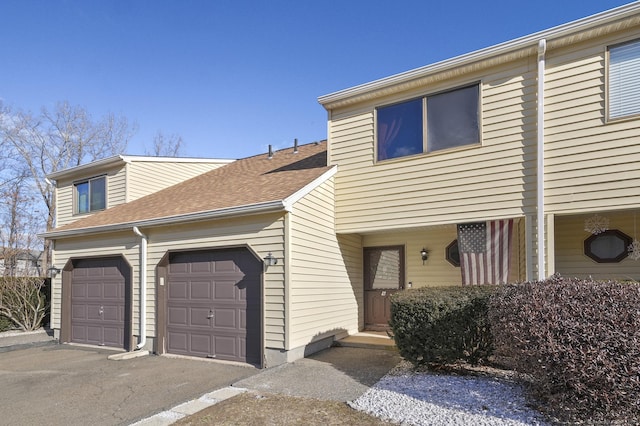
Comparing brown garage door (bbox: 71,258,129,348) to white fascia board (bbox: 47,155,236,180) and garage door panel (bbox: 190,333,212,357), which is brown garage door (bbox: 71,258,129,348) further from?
white fascia board (bbox: 47,155,236,180)

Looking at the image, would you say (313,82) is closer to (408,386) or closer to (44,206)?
(408,386)

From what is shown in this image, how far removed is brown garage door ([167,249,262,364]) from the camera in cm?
749

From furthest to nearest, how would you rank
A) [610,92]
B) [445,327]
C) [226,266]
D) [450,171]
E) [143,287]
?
[143,287] → [226,266] → [450,171] → [610,92] → [445,327]

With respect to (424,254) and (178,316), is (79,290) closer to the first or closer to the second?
(178,316)

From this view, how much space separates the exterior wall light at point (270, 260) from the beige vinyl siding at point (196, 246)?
0.25 feet

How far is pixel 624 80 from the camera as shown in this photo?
629 cm

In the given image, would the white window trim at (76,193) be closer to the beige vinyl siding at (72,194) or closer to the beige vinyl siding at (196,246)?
the beige vinyl siding at (72,194)

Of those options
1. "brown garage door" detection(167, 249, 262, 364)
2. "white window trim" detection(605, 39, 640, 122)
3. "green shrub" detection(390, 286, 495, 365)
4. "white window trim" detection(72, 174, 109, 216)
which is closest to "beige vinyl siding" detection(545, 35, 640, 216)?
"white window trim" detection(605, 39, 640, 122)

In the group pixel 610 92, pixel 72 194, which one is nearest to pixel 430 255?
pixel 610 92

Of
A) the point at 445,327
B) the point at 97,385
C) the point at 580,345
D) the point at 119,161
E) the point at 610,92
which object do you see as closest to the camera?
the point at 580,345

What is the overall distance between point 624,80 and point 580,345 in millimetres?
4710

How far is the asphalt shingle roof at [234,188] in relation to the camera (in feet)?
27.0

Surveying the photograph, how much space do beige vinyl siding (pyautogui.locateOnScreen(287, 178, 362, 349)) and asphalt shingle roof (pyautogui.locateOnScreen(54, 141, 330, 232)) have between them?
586mm

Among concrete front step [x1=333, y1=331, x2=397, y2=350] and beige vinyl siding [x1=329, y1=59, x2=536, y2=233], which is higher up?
beige vinyl siding [x1=329, y1=59, x2=536, y2=233]
